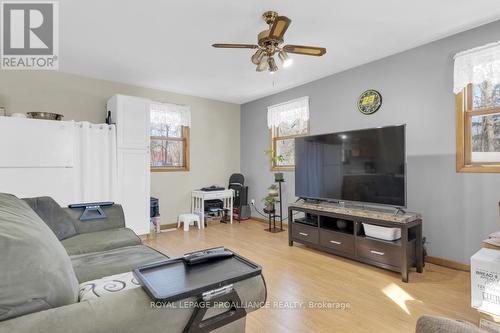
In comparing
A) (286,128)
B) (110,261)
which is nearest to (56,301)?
(110,261)

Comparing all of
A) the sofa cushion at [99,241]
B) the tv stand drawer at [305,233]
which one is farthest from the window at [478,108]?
the sofa cushion at [99,241]

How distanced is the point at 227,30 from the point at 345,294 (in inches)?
108

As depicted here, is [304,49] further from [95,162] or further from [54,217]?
[95,162]

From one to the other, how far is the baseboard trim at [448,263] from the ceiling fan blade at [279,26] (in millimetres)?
2871

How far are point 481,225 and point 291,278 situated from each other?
195 centimetres

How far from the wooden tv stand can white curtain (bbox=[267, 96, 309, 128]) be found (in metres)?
1.65

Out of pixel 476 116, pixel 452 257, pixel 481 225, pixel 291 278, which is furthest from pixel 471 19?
pixel 291 278

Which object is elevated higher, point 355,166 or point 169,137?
point 169,137

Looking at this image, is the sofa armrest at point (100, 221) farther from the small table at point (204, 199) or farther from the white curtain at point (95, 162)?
the small table at point (204, 199)

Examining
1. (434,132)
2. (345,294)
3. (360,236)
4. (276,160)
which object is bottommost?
(345,294)

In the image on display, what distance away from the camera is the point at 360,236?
2861mm

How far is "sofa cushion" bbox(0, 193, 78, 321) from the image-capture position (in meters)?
0.71

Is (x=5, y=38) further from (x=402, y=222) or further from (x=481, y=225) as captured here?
(x=481, y=225)

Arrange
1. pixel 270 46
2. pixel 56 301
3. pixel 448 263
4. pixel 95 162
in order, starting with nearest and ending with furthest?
pixel 56 301, pixel 270 46, pixel 448 263, pixel 95 162
